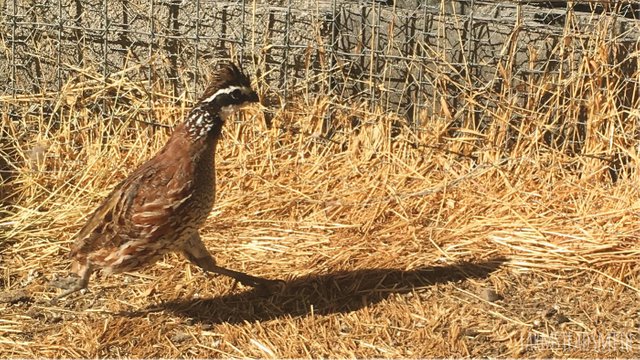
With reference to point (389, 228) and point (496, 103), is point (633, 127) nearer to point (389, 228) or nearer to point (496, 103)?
point (496, 103)

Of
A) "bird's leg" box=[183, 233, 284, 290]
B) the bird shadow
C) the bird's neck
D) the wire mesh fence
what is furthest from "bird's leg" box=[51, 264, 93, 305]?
the wire mesh fence

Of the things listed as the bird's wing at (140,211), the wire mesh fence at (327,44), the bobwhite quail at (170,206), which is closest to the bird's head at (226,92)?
the bobwhite quail at (170,206)

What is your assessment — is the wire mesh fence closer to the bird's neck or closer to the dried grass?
the dried grass

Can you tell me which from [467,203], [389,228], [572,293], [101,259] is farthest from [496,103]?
[101,259]

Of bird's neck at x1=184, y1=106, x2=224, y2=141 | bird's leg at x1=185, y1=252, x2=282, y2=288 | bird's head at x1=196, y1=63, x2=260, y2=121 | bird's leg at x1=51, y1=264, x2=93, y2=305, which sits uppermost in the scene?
bird's head at x1=196, y1=63, x2=260, y2=121

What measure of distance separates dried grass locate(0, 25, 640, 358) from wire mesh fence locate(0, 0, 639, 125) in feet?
0.45

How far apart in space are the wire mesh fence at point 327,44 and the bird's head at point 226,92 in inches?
61.1

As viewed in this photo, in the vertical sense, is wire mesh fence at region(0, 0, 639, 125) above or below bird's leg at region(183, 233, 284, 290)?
above

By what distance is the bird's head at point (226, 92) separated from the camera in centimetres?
628

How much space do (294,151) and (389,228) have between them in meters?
1.17

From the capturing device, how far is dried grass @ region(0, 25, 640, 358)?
19.9ft

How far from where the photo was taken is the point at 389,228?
7.14 metres

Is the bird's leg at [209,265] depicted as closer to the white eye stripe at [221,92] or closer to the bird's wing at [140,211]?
the bird's wing at [140,211]

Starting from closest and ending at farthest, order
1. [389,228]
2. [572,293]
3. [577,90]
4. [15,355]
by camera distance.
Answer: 1. [15,355]
2. [572,293]
3. [389,228]
4. [577,90]
